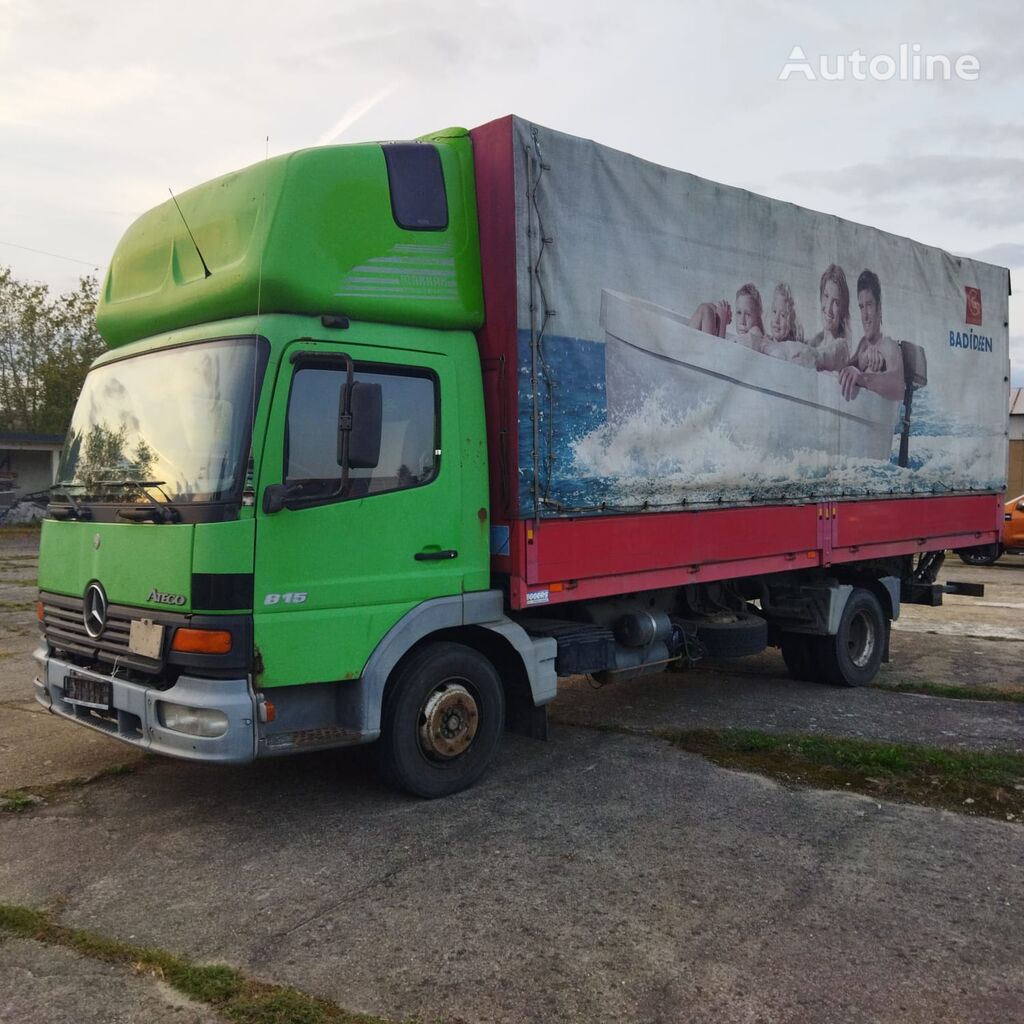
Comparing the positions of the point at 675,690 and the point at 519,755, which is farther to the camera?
the point at 675,690

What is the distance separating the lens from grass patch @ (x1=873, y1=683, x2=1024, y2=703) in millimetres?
7859

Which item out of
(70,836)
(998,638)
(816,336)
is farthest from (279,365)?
(998,638)

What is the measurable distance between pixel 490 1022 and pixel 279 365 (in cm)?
293

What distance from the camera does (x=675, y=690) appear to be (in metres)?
8.22

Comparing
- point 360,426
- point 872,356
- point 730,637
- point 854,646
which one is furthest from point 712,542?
point 360,426

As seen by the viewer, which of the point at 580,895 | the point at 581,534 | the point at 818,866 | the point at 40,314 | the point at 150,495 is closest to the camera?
the point at 580,895

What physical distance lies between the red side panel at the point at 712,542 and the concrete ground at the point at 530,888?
114 centimetres

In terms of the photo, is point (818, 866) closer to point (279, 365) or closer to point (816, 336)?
point (279, 365)

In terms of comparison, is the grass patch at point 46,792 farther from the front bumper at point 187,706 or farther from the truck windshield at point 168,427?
the truck windshield at point 168,427

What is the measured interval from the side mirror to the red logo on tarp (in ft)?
22.4

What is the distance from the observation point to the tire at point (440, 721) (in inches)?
199

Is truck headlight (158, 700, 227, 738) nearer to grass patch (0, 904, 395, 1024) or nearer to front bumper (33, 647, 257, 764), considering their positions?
front bumper (33, 647, 257, 764)

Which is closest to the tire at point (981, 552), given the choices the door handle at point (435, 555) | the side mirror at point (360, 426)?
the door handle at point (435, 555)

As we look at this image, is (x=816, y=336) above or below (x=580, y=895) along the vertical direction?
above
